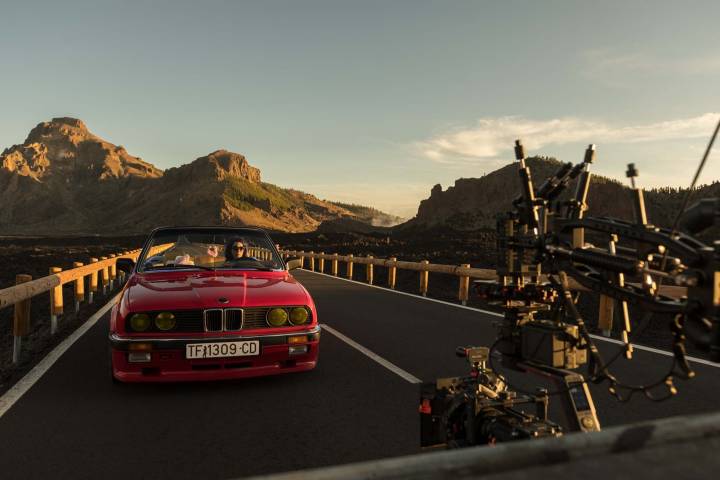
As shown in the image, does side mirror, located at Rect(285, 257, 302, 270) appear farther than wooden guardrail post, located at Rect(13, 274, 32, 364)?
Yes

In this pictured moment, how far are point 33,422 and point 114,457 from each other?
120 centimetres

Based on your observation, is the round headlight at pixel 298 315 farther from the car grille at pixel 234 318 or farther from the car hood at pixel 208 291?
the car grille at pixel 234 318

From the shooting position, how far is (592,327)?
10688mm

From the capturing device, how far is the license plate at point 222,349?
212 inches

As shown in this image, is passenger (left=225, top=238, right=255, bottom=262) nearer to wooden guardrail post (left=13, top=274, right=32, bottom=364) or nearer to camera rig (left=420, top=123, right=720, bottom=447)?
wooden guardrail post (left=13, top=274, right=32, bottom=364)

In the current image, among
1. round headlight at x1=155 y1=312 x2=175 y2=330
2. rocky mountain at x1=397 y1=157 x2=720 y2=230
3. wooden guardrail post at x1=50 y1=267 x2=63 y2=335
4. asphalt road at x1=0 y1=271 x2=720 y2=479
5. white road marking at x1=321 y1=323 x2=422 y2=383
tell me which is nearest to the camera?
asphalt road at x1=0 y1=271 x2=720 y2=479

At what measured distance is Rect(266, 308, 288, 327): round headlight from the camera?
5.82 m

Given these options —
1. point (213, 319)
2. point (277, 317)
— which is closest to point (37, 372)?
point (213, 319)

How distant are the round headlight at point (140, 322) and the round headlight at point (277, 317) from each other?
1.14 m

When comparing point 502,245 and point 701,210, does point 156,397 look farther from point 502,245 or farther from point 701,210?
point 701,210

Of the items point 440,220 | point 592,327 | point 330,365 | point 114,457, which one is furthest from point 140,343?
point 440,220

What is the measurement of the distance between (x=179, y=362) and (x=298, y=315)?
1.25 metres

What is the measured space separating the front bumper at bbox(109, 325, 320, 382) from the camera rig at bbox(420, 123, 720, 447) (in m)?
2.57

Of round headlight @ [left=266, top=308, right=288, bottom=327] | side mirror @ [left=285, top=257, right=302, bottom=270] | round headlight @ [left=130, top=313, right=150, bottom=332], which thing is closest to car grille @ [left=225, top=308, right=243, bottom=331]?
round headlight @ [left=266, top=308, right=288, bottom=327]
